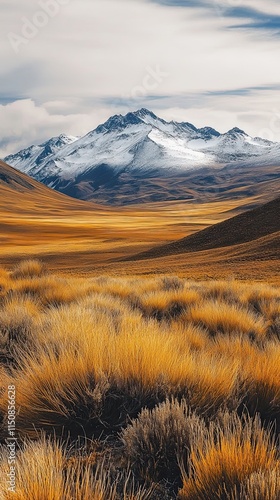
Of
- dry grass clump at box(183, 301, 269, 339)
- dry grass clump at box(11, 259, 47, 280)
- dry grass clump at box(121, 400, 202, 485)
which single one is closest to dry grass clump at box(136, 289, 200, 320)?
dry grass clump at box(183, 301, 269, 339)

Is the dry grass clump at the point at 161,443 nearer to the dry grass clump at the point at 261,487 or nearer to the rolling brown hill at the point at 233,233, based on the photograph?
the dry grass clump at the point at 261,487

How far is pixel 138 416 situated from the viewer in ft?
10.4

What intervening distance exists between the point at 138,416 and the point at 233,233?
101ft

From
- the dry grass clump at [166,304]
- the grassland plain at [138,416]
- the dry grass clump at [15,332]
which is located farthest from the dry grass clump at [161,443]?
the dry grass clump at [166,304]

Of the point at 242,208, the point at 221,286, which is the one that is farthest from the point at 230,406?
the point at 242,208

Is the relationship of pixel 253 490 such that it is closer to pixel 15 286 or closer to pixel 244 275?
pixel 15 286

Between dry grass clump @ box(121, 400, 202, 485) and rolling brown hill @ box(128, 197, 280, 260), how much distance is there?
28575mm

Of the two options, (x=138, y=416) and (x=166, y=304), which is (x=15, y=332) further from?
(x=166, y=304)

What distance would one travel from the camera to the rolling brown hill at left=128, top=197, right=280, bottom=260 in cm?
3145

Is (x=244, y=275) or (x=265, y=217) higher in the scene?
(x=265, y=217)

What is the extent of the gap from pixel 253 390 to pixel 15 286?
280 inches

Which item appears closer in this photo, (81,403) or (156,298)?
(81,403)

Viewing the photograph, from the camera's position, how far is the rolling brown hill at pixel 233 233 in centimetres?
3145

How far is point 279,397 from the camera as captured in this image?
367 cm
